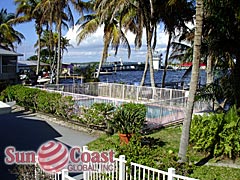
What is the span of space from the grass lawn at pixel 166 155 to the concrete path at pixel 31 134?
3.34ft

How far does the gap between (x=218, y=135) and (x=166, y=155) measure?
2224 mm

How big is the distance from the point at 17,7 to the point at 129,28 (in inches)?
519

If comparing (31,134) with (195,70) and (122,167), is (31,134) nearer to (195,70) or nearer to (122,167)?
(122,167)

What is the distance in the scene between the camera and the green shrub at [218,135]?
7.96 metres

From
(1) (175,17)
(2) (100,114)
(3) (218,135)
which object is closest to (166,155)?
(3) (218,135)

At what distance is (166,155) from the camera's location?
6.86m

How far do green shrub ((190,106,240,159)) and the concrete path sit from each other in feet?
13.7

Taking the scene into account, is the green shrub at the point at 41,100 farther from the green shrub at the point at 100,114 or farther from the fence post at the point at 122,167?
the fence post at the point at 122,167

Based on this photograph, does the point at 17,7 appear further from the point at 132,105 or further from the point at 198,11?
→ the point at 198,11

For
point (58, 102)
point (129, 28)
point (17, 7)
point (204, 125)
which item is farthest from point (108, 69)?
point (204, 125)

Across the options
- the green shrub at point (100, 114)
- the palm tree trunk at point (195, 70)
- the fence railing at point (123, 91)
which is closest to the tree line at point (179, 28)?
the palm tree trunk at point (195, 70)

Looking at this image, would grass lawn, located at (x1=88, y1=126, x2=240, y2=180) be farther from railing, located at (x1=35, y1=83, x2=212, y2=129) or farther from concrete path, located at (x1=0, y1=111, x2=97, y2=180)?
concrete path, located at (x1=0, y1=111, x2=97, y2=180)

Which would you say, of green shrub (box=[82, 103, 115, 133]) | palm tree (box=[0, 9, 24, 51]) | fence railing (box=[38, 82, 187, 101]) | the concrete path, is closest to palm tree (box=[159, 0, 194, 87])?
fence railing (box=[38, 82, 187, 101])

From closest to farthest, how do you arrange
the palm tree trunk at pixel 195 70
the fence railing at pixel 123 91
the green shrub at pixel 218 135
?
the palm tree trunk at pixel 195 70, the green shrub at pixel 218 135, the fence railing at pixel 123 91
